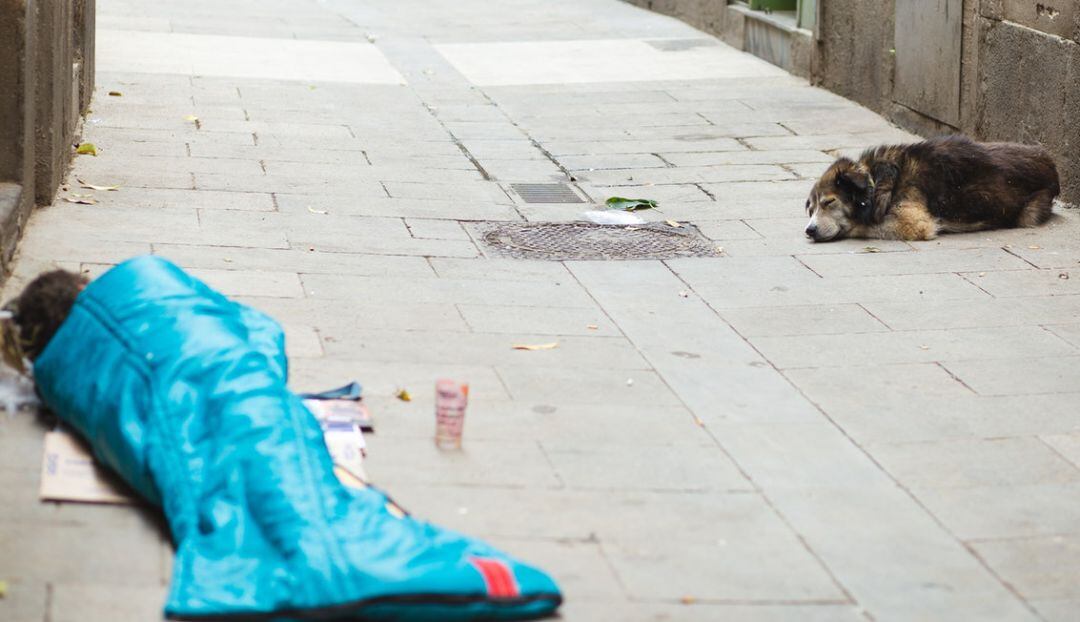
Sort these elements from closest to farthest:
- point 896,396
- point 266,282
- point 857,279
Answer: point 896,396
point 266,282
point 857,279

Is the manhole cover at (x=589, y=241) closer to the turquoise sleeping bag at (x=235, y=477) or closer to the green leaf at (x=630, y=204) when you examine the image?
the green leaf at (x=630, y=204)

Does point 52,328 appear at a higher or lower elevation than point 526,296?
higher

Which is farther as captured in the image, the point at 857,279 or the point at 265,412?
the point at 857,279

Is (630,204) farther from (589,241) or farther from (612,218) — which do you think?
(589,241)

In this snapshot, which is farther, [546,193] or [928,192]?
[546,193]

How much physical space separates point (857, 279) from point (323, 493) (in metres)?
3.88

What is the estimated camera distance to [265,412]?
13.0 feet

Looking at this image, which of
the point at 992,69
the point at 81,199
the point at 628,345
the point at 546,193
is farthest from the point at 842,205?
the point at 81,199

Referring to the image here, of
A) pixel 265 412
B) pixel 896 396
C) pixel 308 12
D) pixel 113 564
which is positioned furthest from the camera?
pixel 308 12

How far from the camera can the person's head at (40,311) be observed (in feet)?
14.8

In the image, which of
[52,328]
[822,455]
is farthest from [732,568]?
[52,328]

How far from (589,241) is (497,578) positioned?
417 cm

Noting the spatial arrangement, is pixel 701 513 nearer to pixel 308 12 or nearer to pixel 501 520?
pixel 501 520

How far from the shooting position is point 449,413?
4559 millimetres
